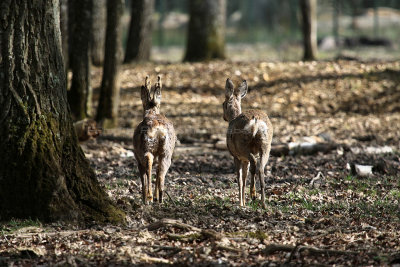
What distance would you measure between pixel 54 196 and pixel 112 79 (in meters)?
7.82

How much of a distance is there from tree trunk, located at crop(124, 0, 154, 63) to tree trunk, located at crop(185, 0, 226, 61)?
141 centimetres

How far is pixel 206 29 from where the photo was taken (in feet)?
70.9

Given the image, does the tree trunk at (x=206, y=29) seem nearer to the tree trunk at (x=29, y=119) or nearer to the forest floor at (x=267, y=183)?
the forest floor at (x=267, y=183)

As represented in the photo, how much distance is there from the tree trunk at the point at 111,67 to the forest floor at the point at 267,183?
516 millimetres

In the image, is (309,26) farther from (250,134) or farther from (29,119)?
(29,119)

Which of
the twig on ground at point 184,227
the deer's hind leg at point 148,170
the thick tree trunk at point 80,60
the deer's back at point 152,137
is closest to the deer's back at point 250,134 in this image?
the deer's back at point 152,137

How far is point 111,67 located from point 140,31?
7.10 metres

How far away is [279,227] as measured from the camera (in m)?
7.34

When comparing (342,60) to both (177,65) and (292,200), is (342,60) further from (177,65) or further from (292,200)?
(292,200)

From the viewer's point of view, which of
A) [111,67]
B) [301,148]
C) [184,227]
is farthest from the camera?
[111,67]

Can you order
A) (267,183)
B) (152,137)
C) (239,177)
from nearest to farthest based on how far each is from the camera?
(152,137), (239,177), (267,183)

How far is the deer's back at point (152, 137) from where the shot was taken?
8016 mm

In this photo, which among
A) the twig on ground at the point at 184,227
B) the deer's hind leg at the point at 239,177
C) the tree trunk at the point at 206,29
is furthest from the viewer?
the tree trunk at the point at 206,29

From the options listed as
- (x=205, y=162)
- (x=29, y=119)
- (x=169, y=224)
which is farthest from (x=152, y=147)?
(x=205, y=162)
